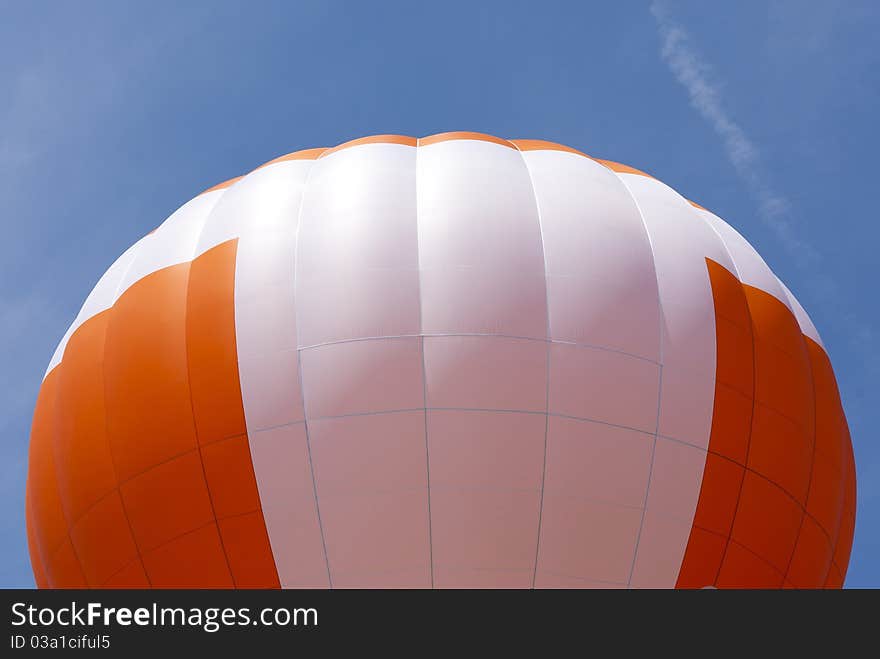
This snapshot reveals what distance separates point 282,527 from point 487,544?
1.48m

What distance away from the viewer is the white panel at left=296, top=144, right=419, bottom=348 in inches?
322

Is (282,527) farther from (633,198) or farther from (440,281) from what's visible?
(633,198)

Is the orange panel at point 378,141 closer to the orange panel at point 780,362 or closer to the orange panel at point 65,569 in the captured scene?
the orange panel at point 780,362

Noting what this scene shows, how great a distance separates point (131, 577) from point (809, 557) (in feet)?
17.8

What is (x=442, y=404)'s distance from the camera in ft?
26.1

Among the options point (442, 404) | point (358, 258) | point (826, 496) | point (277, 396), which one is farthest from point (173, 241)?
point (826, 496)

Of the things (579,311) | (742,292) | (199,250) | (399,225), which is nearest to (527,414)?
(579,311)

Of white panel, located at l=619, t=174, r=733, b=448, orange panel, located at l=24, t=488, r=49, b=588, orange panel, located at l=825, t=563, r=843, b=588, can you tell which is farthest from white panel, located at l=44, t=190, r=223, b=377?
orange panel, located at l=825, t=563, r=843, b=588

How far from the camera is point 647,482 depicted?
812 centimetres

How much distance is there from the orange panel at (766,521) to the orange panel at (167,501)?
4025 millimetres

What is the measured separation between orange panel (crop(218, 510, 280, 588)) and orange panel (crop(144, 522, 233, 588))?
9 cm

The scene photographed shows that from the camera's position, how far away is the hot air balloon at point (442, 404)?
7918 millimetres

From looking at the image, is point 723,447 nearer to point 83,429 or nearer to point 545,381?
point 545,381
